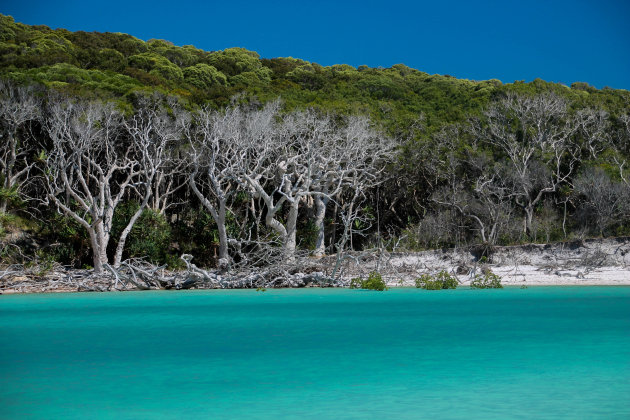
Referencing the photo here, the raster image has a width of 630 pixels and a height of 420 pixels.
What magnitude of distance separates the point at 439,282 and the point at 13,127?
19175mm

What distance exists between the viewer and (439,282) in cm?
2444

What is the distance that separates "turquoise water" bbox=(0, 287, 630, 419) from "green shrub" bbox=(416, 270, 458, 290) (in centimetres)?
624

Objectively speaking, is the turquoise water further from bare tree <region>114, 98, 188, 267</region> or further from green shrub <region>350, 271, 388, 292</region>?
bare tree <region>114, 98, 188, 267</region>

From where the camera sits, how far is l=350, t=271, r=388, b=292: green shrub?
80.3 feet

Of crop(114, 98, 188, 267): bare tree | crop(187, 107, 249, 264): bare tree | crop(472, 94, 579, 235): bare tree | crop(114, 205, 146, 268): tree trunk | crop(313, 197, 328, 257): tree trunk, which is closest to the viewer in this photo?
crop(114, 205, 146, 268): tree trunk

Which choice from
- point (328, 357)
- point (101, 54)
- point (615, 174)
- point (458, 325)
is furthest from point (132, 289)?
point (101, 54)

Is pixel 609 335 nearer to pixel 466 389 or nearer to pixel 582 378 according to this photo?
pixel 582 378

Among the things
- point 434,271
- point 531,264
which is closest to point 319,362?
point 434,271

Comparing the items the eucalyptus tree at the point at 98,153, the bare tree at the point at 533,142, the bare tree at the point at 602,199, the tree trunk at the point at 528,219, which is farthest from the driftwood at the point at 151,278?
the bare tree at the point at 533,142

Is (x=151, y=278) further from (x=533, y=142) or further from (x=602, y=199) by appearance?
(x=533, y=142)

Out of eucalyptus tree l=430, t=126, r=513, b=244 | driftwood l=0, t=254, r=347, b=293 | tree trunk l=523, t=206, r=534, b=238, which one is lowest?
driftwood l=0, t=254, r=347, b=293

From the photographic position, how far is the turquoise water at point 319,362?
679 cm

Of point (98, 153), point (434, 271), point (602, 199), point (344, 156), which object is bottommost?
point (434, 271)

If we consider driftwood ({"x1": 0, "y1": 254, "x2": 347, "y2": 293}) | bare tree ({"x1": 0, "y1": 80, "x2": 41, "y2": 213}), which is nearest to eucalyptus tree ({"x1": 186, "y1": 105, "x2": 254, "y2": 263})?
driftwood ({"x1": 0, "y1": 254, "x2": 347, "y2": 293})
